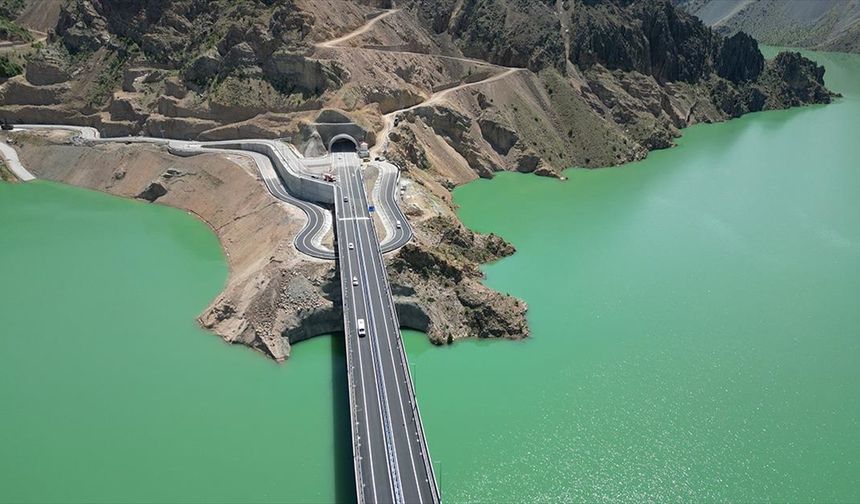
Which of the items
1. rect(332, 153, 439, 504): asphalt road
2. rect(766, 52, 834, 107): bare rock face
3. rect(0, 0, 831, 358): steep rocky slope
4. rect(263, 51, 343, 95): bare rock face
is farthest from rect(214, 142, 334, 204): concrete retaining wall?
rect(766, 52, 834, 107): bare rock face

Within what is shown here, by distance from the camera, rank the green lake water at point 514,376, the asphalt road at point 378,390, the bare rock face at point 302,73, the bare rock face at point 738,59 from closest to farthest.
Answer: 1. the asphalt road at point 378,390
2. the green lake water at point 514,376
3. the bare rock face at point 302,73
4. the bare rock face at point 738,59

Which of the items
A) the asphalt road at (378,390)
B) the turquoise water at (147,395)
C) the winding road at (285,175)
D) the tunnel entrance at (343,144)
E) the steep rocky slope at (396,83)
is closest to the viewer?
the asphalt road at (378,390)

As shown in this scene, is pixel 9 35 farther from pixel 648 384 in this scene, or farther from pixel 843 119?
pixel 843 119

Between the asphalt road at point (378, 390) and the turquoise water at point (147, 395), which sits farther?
the turquoise water at point (147, 395)

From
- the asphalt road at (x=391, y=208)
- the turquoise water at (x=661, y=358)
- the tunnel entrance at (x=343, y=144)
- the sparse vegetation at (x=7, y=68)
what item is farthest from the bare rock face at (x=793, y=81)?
the sparse vegetation at (x=7, y=68)

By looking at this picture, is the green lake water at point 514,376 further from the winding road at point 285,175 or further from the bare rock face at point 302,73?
the bare rock face at point 302,73

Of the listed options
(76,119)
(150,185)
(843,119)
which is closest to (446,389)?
(150,185)

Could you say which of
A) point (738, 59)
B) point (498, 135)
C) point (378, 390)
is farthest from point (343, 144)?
point (738, 59)
